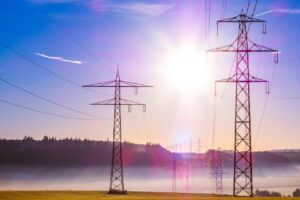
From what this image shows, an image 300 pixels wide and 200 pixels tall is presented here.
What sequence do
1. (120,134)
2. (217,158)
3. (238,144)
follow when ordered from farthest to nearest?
(217,158)
(120,134)
(238,144)

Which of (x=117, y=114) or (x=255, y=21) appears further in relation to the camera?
(x=117, y=114)

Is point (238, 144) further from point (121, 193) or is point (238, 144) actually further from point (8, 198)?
point (121, 193)

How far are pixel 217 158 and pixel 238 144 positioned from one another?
8421 centimetres

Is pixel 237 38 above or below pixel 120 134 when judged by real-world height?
above

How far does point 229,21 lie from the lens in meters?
82.0

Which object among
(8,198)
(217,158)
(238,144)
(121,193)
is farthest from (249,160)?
(217,158)

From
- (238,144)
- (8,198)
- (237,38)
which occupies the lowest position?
(8,198)

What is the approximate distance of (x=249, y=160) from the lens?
79.2m

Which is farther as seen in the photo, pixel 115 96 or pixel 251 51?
pixel 115 96

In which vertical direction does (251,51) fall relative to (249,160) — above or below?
above

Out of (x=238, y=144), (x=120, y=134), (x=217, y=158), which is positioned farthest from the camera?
(x=217, y=158)

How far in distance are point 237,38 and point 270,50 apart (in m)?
4.95

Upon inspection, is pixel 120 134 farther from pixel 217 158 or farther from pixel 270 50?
pixel 217 158

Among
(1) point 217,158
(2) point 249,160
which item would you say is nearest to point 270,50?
(2) point 249,160
